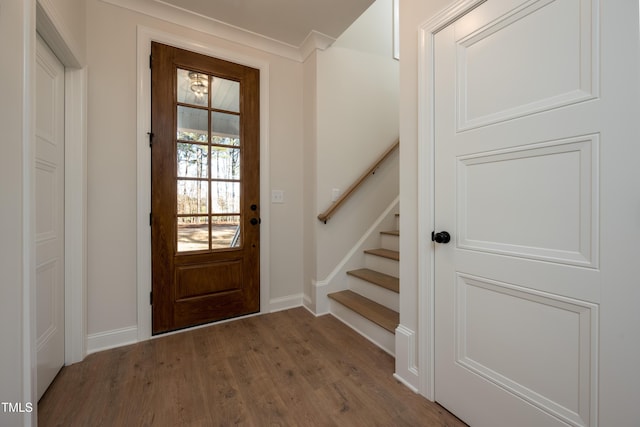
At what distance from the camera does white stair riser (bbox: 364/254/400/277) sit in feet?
7.61

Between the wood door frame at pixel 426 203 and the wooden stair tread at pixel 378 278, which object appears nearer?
the wood door frame at pixel 426 203

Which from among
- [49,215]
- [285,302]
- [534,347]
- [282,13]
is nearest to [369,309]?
[285,302]

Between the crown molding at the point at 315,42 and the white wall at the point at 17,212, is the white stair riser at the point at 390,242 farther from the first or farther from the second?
the white wall at the point at 17,212

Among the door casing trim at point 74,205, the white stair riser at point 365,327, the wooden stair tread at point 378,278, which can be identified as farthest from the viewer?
the wooden stair tread at point 378,278

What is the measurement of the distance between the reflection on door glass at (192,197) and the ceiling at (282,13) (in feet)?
4.49

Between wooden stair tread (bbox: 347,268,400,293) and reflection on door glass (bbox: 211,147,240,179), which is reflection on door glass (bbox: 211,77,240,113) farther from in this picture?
wooden stair tread (bbox: 347,268,400,293)

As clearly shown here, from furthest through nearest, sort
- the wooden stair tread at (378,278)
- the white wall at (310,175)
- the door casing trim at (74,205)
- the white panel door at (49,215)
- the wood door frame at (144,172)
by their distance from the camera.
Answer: the white wall at (310,175), the wooden stair tread at (378,278), the wood door frame at (144,172), the door casing trim at (74,205), the white panel door at (49,215)

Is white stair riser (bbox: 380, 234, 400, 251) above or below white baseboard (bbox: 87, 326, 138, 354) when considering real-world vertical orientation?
above

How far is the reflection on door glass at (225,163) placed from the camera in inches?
89.4

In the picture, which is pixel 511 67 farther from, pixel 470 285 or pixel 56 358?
pixel 56 358

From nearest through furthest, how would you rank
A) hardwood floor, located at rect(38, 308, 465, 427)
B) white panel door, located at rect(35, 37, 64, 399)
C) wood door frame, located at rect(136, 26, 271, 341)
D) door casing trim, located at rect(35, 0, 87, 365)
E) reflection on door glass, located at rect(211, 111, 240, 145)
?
hardwood floor, located at rect(38, 308, 465, 427), white panel door, located at rect(35, 37, 64, 399), door casing trim, located at rect(35, 0, 87, 365), wood door frame, located at rect(136, 26, 271, 341), reflection on door glass, located at rect(211, 111, 240, 145)

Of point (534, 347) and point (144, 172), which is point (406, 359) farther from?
point (144, 172)

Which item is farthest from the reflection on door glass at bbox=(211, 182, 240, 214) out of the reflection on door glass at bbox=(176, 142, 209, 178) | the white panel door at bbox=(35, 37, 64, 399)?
the white panel door at bbox=(35, 37, 64, 399)

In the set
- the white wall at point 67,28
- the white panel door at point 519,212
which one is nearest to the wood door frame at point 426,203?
the white panel door at point 519,212
